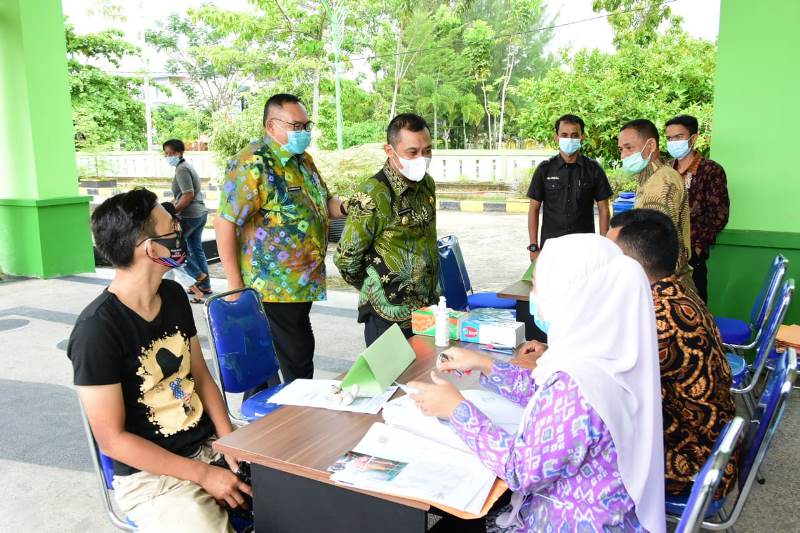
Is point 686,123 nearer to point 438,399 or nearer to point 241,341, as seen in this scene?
point 241,341

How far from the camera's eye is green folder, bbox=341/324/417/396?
71.9 inches

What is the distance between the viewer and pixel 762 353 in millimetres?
2629

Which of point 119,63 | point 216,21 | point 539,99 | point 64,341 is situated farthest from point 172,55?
point 64,341

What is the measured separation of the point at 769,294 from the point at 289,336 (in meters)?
2.21

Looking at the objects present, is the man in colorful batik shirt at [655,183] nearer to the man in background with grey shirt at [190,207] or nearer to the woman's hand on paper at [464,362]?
the woman's hand on paper at [464,362]

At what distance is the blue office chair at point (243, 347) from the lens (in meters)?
2.29

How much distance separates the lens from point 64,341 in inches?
180

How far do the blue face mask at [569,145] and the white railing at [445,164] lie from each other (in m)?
11.3

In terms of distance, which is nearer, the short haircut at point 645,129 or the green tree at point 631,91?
the short haircut at point 645,129

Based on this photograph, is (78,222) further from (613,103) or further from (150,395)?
(613,103)

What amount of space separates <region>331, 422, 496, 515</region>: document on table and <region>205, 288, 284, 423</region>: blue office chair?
869 mm

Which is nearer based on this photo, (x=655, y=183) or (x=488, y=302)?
(x=655, y=183)

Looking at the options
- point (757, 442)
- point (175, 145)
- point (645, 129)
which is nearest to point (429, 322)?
point (757, 442)

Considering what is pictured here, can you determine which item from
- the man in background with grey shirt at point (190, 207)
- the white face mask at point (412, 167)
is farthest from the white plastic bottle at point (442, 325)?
the man in background with grey shirt at point (190, 207)
